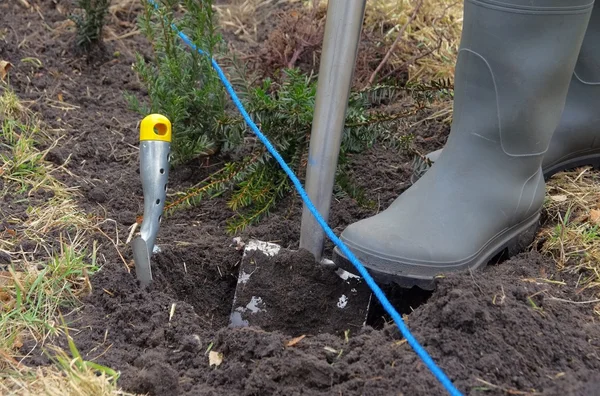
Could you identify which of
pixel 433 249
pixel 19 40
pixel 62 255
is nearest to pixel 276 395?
pixel 433 249

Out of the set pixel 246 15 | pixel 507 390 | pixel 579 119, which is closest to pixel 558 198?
pixel 579 119

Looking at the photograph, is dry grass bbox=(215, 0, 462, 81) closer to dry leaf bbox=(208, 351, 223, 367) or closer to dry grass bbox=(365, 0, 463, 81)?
dry grass bbox=(365, 0, 463, 81)

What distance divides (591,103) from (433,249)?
0.81 meters

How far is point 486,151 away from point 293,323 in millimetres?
614

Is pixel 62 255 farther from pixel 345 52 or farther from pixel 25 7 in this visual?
pixel 25 7

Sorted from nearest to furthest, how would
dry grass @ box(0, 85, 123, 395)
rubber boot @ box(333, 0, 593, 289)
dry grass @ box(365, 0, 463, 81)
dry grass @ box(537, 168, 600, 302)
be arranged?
dry grass @ box(0, 85, 123, 395), rubber boot @ box(333, 0, 593, 289), dry grass @ box(537, 168, 600, 302), dry grass @ box(365, 0, 463, 81)

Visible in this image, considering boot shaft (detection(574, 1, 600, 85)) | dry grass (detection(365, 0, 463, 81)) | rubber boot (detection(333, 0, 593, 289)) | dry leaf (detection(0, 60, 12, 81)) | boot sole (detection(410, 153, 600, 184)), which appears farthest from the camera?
dry grass (detection(365, 0, 463, 81))

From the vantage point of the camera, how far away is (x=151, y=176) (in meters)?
1.65

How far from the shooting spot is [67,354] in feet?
4.97

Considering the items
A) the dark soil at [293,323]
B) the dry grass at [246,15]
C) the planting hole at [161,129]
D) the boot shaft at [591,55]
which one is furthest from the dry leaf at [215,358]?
the dry grass at [246,15]

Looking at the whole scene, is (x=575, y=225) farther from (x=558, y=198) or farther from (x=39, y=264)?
(x=39, y=264)

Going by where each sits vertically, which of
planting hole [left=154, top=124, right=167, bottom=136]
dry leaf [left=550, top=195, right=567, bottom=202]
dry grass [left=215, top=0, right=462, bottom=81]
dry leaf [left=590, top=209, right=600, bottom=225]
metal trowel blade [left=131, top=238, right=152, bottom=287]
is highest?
planting hole [left=154, top=124, right=167, bottom=136]

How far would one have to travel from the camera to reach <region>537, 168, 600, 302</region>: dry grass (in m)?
1.78

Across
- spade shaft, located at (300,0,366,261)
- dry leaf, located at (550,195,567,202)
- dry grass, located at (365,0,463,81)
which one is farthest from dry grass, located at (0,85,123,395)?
dry grass, located at (365,0,463,81)
